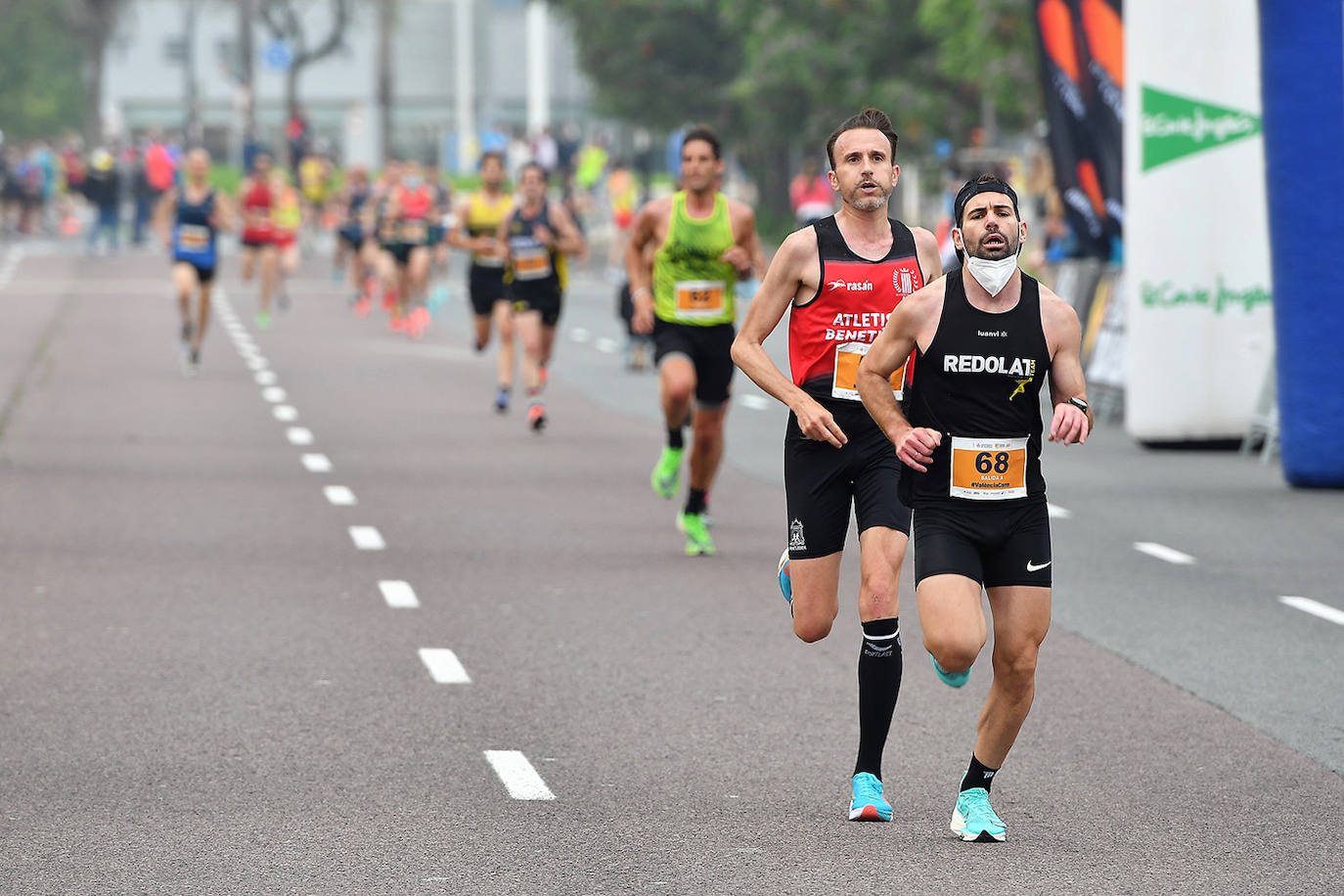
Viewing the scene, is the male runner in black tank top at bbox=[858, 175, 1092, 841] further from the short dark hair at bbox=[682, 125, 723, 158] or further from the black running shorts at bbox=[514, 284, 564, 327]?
the black running shorts at bbox=[514, 284, 564, 327]

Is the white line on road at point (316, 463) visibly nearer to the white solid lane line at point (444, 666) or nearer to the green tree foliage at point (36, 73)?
the white solid lane line at point (444, 666)

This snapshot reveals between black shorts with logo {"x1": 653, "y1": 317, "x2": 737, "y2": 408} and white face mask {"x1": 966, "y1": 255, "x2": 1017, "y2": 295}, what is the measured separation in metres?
5.52

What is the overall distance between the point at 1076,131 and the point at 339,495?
8.13 m

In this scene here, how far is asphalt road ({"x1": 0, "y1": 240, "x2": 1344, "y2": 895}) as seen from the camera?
6195 mm

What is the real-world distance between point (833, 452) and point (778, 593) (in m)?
3.51

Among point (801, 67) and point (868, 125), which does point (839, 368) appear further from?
point (801, 67)

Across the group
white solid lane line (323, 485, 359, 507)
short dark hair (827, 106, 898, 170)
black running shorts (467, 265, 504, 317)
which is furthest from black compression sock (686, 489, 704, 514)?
black running shorts (467, 265, 504, 317)

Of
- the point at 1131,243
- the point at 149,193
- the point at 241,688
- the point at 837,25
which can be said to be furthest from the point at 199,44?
the point at 241,688

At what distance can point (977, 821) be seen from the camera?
20.7 ft

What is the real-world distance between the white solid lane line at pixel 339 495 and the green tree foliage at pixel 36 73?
3091 inches

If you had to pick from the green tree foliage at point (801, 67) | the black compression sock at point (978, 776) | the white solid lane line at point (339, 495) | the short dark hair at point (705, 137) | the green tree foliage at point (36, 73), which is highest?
the green tree foliage at point (36, 73)

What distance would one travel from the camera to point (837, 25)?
3909cm

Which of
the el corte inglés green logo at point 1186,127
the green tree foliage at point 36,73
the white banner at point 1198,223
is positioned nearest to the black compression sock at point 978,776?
the white banner at point 1198,223

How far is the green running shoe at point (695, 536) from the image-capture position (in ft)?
38.5
